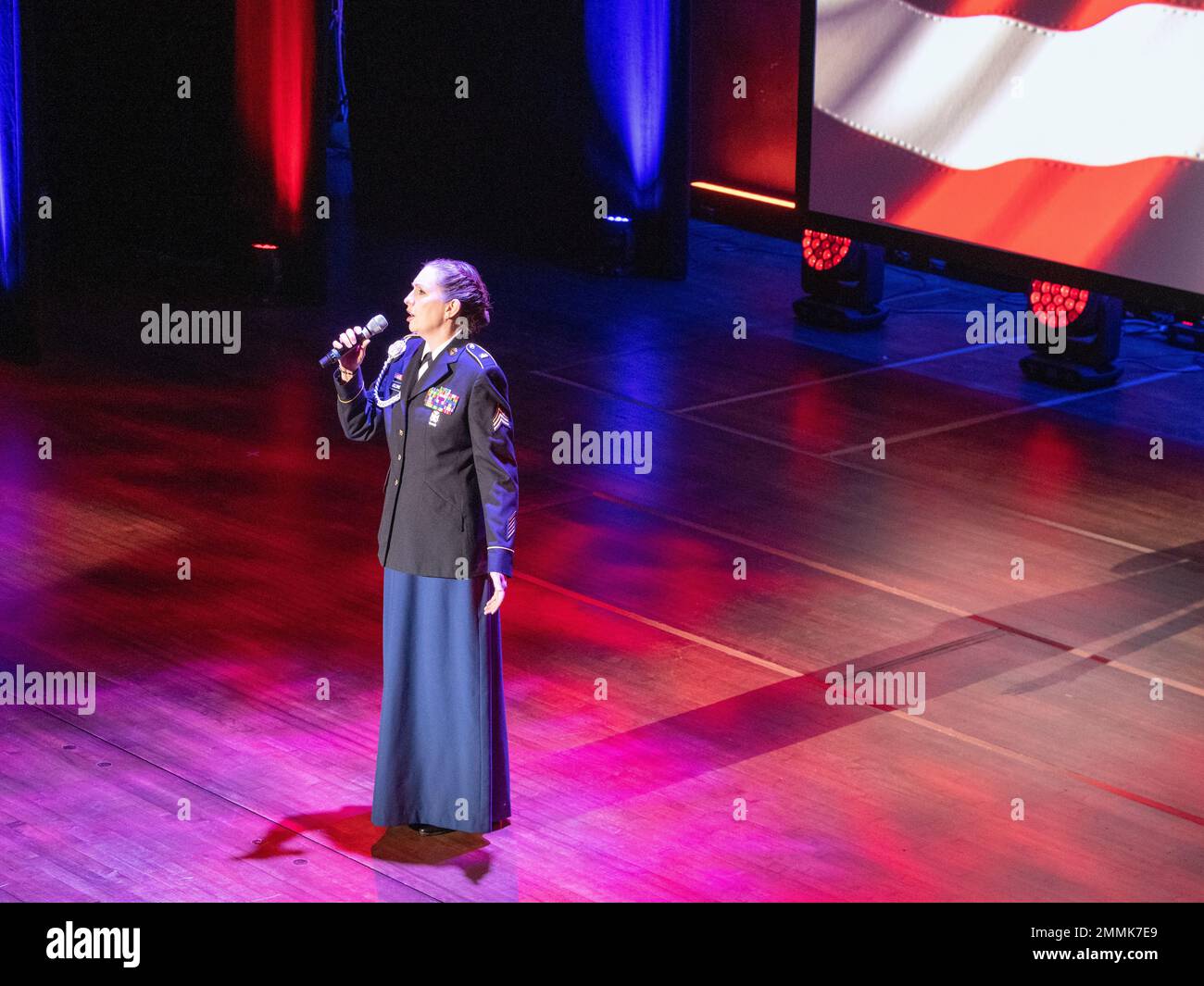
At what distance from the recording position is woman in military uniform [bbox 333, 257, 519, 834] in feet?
16.7

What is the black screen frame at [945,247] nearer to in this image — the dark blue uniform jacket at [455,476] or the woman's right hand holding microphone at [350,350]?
the dark blue uniform jacket at [455,476]

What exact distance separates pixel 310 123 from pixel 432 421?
7.43m

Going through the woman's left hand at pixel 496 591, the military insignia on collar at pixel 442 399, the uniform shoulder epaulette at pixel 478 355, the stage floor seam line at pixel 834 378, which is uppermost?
the uniform shoulder epaulette at pixel 478 355

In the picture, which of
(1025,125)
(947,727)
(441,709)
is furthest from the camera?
(1025,125)

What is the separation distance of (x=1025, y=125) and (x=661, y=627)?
433cm

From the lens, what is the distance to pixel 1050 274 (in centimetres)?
997

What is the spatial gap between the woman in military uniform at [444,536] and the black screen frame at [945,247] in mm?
5273

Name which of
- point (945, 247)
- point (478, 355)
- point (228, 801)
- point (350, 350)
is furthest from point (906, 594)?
point (945, 247)

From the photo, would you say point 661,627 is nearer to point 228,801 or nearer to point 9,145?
point 228,801

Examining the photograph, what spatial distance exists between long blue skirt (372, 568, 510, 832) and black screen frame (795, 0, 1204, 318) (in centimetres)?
534

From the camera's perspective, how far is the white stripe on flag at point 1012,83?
9.18 m

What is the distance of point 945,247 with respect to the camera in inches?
416

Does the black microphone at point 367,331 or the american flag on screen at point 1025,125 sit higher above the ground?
the american flag on screen at point 1025,125

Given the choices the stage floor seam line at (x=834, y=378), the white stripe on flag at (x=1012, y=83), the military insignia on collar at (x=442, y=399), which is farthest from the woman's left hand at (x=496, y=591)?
the white stripe on flag at (x=1012, y=83)
